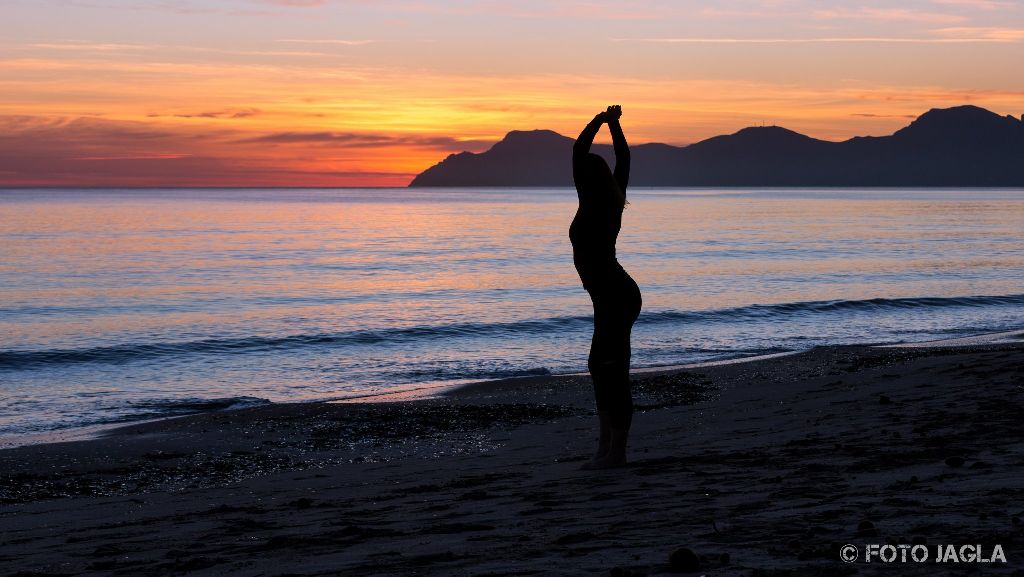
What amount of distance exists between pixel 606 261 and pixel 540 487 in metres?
1.66

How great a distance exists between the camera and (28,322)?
2522 centimetres

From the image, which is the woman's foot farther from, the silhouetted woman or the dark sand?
the dark sand

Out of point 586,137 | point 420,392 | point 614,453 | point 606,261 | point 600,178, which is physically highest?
point 586,137

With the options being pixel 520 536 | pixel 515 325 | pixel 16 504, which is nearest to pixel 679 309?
pixel 515 325

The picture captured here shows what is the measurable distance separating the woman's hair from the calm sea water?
31.7ft

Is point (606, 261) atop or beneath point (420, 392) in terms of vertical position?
atop

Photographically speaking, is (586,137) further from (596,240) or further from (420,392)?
(420,392)

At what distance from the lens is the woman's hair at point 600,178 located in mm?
6812

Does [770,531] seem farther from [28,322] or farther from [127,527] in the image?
[28,322]

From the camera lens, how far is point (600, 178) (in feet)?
22.5

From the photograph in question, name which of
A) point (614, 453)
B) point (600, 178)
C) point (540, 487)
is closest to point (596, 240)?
point (600, 178)

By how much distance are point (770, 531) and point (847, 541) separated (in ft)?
1.47

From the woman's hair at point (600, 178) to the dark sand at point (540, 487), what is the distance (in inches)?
79.3

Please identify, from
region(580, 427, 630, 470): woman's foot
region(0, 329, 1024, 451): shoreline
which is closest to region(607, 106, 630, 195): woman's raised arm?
region(580, 427, 630, 470): woman's foot
